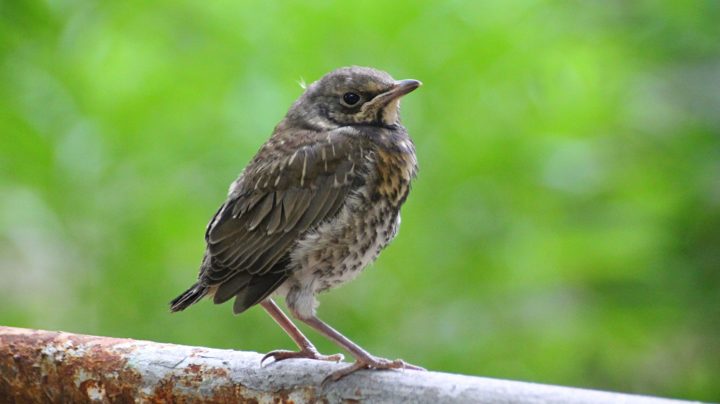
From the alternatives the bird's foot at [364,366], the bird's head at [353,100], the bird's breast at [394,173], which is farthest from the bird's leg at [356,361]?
the bird's head at [353,100]

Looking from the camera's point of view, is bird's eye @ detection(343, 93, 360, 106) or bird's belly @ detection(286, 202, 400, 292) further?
bird's eye @ detection(343, 93, 360, 106)

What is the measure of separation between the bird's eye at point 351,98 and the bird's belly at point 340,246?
41cm

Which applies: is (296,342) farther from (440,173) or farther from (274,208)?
(440,173)

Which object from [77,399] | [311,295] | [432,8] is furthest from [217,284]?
[432,8]

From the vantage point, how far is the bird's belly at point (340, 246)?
3.29 m

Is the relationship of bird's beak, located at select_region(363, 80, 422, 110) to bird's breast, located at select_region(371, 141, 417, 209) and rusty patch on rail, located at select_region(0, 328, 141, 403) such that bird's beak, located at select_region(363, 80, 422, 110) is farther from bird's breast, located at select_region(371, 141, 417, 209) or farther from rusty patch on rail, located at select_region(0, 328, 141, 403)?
rusty patch on rail, located at select_region(0, 328, 141, 403)

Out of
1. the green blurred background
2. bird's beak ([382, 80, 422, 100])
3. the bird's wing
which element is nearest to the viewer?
the bird's wing

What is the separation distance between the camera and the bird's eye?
3.57 m

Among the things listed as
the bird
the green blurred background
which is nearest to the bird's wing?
the bird

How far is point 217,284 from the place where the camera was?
3320mm

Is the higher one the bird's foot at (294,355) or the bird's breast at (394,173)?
the bird's breast at (394,173)

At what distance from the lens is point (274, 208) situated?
11.0 feet

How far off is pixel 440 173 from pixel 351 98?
1.18 meters

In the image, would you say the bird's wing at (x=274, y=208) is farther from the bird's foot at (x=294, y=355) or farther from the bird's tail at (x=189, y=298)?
the bird's foot at (x=294, y=355)
